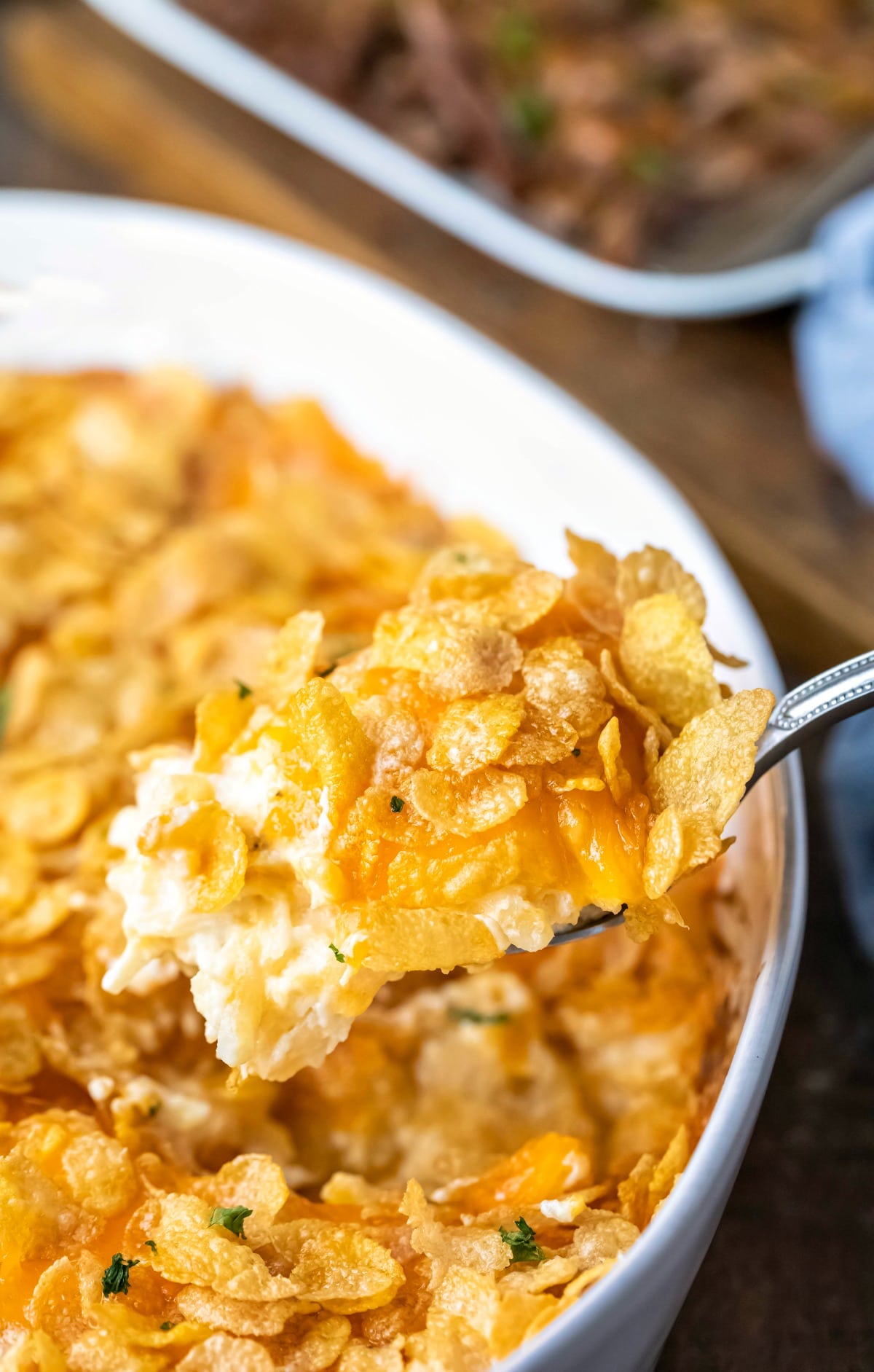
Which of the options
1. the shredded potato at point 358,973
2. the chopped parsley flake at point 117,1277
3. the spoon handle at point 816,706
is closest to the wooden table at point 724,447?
the shredded potato at point 358,973

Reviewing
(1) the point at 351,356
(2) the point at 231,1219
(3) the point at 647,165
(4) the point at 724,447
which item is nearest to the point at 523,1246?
(2) the point at 231,1219

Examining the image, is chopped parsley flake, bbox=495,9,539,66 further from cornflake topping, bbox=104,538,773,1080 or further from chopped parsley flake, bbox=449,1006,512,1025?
chopped parsley flake, bbox=449,1006,512,1025

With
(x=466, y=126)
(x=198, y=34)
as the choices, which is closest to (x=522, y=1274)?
(x=466, y=126)

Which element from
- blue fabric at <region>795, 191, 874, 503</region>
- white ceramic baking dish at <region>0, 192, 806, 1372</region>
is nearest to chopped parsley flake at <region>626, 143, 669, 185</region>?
blue fabric at <region>795, 191, 874, 503</region>

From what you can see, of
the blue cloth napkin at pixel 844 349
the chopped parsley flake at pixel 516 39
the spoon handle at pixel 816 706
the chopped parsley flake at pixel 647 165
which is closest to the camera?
the spoon handle at pixel 816 706

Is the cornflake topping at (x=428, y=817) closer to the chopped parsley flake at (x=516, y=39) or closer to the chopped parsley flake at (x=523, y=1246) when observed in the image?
the chopped parsley flake at (x=523, y=1246)

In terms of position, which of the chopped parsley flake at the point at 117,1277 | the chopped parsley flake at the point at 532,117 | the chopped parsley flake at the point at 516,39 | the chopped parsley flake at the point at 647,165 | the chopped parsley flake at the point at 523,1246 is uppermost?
the chopped parsley flake at the point at 647,165

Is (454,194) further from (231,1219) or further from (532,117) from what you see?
(231,1219)
